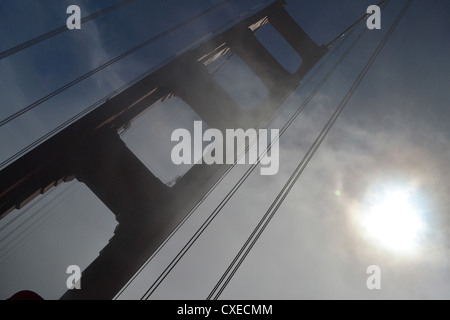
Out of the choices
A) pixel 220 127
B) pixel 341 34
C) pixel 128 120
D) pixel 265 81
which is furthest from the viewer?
pixel 341 34

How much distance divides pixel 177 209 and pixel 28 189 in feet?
6.40

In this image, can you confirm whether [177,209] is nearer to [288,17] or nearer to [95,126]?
[95,126]

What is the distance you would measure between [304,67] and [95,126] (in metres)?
5.31

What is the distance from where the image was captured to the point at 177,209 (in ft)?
12.9

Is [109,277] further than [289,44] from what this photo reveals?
No

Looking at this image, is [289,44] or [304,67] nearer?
[304,67]
